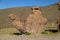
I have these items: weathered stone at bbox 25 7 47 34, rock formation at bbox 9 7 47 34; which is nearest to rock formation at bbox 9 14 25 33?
rock formation at bbox 9 7 47 34

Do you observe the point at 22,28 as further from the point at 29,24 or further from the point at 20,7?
the point at 20,7

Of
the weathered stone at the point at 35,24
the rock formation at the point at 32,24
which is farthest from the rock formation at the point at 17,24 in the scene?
the weathered stone at the point at 35,24

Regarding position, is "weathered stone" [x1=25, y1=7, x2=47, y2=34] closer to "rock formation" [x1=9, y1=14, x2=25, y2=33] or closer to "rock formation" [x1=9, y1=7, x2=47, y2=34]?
"rock formation" [x1=9, y1=7, x2=47, y2=34]

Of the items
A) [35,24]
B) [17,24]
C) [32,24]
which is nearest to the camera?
[32,24]

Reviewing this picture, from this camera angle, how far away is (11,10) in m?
93.5

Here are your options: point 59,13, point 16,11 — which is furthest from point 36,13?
point 16,11

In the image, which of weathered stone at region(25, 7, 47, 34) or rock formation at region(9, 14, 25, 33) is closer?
weathered stone at region(25, 7, 47, 34)

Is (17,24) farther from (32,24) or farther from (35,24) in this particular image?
(35,24)

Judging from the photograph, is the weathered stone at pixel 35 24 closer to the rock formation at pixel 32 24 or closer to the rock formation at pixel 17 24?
the rock formation at pixel 32 24

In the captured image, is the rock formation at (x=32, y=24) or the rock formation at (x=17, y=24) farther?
the rock formation at (x=17, y=24)

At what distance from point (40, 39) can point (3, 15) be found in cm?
6287

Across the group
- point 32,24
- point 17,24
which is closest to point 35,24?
point 32,24

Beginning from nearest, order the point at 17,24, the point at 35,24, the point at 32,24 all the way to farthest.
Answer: the point at 32,24 → the point at 35,24 → the point at 17,24

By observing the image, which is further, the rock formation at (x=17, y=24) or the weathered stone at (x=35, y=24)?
the rock formation at (x=17, y=24)
